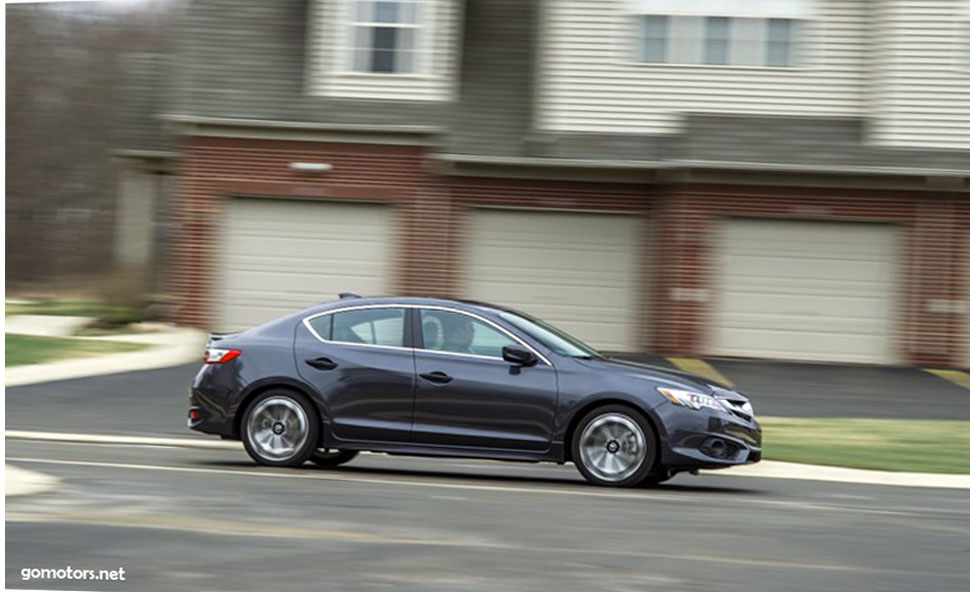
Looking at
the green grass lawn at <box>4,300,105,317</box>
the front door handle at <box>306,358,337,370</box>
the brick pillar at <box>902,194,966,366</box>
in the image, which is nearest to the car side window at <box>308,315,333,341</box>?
the front door handle at <box>306,358,337,370</box>

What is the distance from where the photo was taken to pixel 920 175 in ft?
73.1

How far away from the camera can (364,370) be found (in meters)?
12.0

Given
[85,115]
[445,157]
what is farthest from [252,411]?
[85,115]

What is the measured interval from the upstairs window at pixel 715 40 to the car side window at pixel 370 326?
1257cm

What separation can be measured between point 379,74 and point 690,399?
1425 centimetres

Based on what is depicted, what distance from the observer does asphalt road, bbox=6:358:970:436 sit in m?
16.4

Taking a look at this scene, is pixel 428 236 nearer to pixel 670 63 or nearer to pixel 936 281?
pixel 670 63

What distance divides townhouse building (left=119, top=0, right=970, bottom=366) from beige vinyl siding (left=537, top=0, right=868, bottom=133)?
4cm

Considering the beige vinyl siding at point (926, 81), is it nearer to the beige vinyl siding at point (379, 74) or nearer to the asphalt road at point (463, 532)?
the beige vinyl siding at point (379, 74)

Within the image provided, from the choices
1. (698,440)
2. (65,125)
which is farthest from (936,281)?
(65,125)

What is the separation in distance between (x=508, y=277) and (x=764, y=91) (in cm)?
501

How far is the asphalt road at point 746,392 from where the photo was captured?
16438mm

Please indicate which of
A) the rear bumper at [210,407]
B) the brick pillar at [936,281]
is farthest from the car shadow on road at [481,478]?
the brick pillar at [936,281]

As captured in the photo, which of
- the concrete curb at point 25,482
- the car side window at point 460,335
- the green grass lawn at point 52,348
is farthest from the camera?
the green grass lawn at point 52,348
